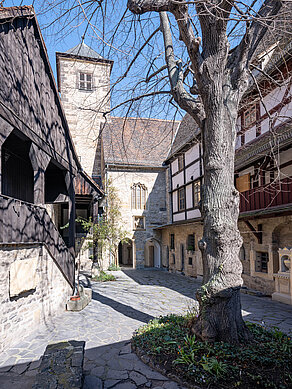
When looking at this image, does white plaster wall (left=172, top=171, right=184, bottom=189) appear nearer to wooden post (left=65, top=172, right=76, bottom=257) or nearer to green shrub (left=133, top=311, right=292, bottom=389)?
wooden post (left=65, top=172, right=76, bottom=257)

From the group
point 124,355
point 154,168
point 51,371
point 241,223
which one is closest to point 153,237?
point 154,168

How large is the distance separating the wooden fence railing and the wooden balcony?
573 centimetres

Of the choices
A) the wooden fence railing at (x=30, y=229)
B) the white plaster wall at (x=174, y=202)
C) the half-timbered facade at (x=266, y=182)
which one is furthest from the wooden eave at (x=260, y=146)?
the white plaster wall at (x=174, y=202)

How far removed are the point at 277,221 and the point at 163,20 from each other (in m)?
6.77

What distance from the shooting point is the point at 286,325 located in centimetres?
623

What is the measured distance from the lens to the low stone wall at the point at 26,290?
5.12 m

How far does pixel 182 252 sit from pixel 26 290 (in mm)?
11639

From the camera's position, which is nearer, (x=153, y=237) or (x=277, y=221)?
(x=277, y=221)

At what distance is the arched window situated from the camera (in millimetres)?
20422

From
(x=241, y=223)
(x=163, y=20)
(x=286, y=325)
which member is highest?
(x=163, y=20)

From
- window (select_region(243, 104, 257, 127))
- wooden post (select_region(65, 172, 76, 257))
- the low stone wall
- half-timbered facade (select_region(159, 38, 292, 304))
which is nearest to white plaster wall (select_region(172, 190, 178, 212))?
half-timbered facade (select_region(159, 38, 292, 304))

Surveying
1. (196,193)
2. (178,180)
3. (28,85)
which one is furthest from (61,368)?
(178,180)

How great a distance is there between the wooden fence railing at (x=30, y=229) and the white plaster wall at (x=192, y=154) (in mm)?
9024

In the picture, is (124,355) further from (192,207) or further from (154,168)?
(154,168)
